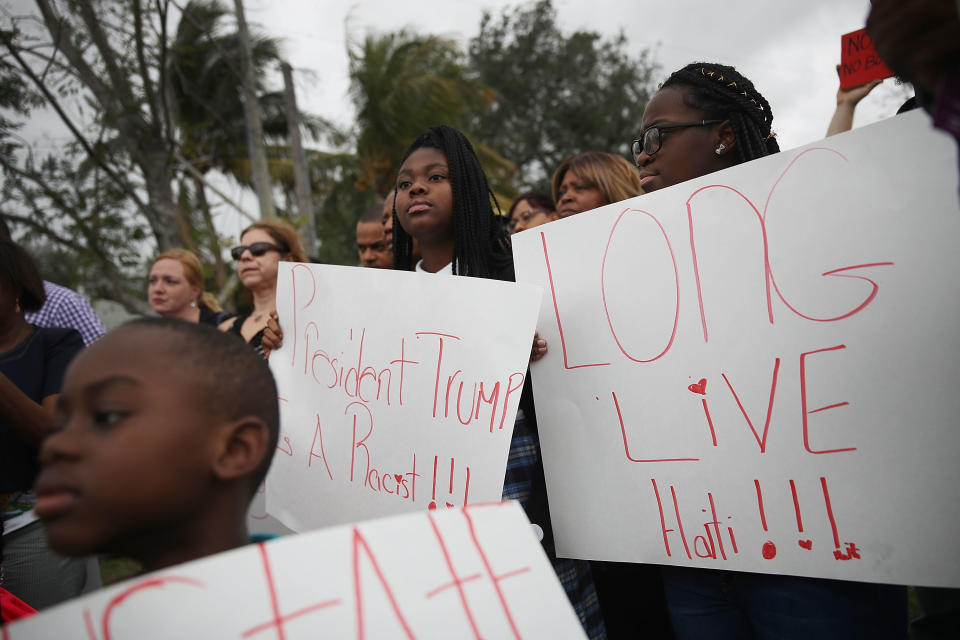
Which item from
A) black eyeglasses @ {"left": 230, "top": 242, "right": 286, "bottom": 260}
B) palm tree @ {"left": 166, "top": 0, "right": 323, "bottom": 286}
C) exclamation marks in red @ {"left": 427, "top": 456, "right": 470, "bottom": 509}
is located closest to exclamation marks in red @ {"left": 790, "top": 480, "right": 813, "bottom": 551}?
exclamation marks in red @ {"left": 427, "top": 456, "right": 470, "bottom": 509}

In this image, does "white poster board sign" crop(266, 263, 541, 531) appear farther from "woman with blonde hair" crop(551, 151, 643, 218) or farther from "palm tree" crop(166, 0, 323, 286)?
"palm tree" crop(166, 0, 323, 286)

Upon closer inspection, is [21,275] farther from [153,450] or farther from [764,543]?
[764,543]

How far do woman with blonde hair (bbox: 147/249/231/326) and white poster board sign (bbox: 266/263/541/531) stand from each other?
1.91m

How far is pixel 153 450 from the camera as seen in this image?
923mm

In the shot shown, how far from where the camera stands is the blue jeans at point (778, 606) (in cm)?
128

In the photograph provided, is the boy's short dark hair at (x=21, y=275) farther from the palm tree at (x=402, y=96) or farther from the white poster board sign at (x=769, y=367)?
the palm tree at (x=402, y=96)

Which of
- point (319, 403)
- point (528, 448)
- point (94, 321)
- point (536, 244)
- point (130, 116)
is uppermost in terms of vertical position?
point (130, 116)

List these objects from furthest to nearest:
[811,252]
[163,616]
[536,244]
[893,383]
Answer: [536,244] → [811,252] → [893,383] → [163,616]

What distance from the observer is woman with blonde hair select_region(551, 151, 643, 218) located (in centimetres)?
285

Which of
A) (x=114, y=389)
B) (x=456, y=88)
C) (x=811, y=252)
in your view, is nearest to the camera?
(x=114, y=389)

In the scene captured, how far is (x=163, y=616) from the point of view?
0.74 metres

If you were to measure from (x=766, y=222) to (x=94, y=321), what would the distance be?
112 inches

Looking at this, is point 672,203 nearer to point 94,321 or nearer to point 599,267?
point 599,267

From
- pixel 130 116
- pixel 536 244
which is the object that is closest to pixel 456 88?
pixel 130 116
